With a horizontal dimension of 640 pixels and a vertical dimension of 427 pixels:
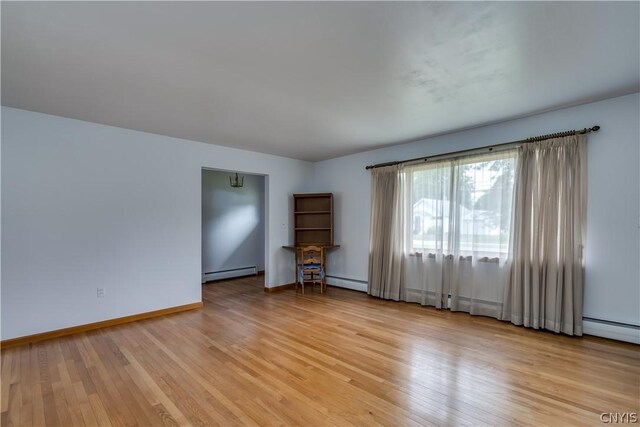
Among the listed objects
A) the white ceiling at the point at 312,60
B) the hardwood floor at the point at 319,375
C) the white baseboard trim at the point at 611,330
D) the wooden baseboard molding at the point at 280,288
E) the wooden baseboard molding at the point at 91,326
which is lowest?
the wooden baseboard molding at the point at 280,288

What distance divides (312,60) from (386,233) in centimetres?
332

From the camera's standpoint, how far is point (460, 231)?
4125 mm

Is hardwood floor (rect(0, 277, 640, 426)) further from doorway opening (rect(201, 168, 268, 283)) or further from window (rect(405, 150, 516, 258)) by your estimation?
doorway opening (rect(201, 168, 268, 283))

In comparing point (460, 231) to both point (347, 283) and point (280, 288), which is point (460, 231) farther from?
point (280, 288)

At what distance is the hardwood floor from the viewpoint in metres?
1.96

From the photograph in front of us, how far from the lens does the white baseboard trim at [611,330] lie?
2.94 metres

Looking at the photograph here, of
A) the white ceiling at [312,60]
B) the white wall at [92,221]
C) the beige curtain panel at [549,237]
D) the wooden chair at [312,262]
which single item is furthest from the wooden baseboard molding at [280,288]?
the beige curtain panel at [549,237]

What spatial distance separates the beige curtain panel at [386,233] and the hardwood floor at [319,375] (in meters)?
1.09

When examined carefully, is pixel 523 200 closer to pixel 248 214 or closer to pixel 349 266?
pixel 349 266

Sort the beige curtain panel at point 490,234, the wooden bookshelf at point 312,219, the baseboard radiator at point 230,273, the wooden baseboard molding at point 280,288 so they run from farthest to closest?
1. the baseboard radiator at point 230,273
2. the wooden bookshelf at point 312,219
3. the wooden baseboard molding at point 280,288
4. the beige curtain panel at point 490,234

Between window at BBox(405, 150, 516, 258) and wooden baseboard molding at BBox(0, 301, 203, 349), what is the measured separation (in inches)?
143

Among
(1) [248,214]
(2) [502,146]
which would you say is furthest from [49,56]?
(1) [248,214]

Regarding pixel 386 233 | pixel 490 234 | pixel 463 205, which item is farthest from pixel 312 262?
pixel 490 234

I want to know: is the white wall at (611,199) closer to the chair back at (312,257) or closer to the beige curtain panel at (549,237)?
the beige curtain panel at (549,237)
